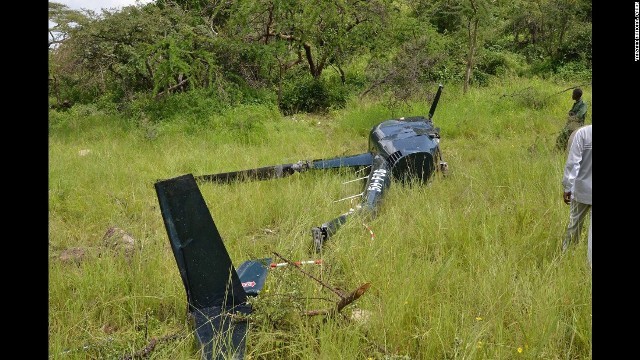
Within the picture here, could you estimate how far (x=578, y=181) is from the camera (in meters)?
3.44

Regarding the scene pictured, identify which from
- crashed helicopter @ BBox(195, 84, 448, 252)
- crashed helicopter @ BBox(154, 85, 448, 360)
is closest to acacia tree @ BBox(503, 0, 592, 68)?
crashed helicopter @ BBox(195, 84, 448, 252)

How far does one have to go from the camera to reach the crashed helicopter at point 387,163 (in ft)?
15.7

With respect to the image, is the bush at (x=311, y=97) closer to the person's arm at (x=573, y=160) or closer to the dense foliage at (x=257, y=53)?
the dense foliage at (x=257, y=53)

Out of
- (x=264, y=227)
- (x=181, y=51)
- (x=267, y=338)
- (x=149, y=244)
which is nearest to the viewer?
(x=267, y=338)

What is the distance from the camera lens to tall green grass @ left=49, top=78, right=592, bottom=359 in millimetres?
2299

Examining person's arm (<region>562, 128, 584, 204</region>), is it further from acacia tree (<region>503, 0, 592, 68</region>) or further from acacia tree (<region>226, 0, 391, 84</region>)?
acacia tree (<region>503, 0, 592, 68</region>)

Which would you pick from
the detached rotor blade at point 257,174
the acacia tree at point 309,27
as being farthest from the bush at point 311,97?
the detached rotor blade at point 257,174

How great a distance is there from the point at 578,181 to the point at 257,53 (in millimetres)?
9418

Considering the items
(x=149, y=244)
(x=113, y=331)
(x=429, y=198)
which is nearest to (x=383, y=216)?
(x=429, y=198)

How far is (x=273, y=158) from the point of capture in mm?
7371
